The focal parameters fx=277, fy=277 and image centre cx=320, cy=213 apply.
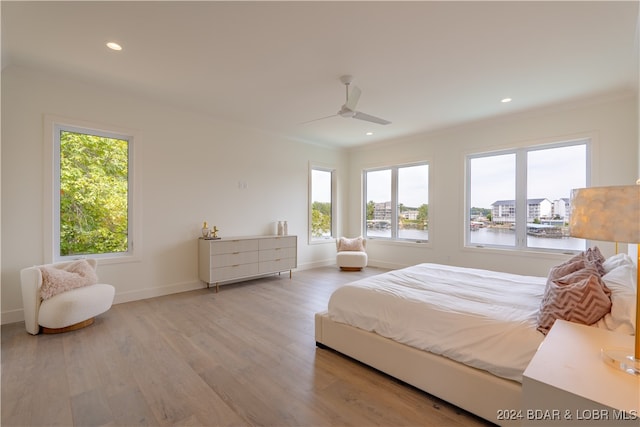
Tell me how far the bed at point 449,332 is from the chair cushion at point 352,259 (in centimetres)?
309

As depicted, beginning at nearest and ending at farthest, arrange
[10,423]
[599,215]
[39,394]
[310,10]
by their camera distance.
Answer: [599,215]
[10,423]
[39,394]
[310,10]

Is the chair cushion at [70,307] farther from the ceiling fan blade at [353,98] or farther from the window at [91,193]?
the ceiling fan blade at [353,98]

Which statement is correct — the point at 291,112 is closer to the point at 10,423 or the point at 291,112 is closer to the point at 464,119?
the point at 464,119

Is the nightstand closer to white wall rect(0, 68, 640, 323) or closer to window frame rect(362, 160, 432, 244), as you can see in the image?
white wall rect(0, 68, 640, 323)

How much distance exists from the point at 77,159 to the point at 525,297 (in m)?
5.28

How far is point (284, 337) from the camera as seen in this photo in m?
2.85

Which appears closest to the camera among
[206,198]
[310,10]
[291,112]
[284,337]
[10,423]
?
[10,423]

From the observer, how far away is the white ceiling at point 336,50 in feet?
7.31

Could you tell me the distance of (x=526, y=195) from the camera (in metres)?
4.66

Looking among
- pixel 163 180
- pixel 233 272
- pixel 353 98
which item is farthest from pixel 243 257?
pixel 353 98

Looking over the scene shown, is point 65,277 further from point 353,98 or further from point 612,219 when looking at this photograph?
point 612,219

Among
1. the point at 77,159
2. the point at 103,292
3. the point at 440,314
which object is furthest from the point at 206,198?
the point at 440,314

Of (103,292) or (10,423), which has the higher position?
(103,292)

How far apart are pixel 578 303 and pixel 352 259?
14.6 feet
